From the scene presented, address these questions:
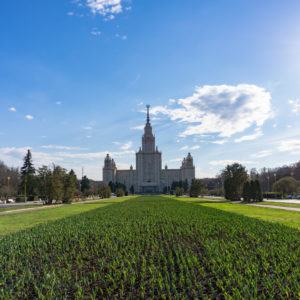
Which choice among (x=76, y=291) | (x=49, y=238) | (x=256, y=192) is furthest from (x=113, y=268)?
(x=256, y=192)

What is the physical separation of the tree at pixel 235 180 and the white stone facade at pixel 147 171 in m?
104

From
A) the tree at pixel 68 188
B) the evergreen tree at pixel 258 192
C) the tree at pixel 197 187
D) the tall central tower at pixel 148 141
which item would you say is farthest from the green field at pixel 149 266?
the tall central tower at pixel 148 141

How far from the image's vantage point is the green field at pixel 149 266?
517 centimetres

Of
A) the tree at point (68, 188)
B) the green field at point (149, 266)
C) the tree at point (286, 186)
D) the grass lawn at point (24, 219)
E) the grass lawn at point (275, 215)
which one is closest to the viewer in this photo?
the green field at point (149, 266)

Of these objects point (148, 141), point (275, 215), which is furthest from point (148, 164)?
point (275, 215)

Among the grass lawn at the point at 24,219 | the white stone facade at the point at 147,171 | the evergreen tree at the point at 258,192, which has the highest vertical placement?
the white stone facade at the point at 147,171

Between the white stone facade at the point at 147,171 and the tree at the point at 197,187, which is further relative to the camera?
the white stone facade at the point at 147,171

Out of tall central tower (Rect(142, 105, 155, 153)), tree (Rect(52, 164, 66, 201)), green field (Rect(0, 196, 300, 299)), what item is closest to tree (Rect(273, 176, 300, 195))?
tree (Rect(52, 164, 66, 201))

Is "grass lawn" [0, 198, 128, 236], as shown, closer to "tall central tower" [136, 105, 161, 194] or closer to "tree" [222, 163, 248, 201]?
"tree" [222, 163, 248, 201]

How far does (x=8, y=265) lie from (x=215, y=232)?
7.49 metres

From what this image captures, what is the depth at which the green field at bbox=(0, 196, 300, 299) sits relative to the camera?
5.17 meters

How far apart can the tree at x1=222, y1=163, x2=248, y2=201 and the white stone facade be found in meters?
104

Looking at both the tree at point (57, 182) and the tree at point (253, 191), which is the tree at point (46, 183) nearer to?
the tree at point (57, 182)

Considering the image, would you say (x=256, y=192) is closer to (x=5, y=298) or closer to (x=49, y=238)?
(x=49, y=238)
